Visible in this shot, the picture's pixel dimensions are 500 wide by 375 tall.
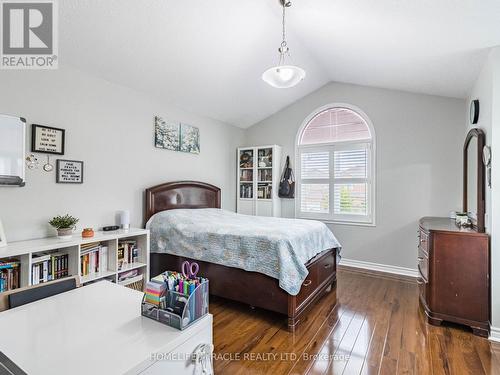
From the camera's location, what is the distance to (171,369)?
2.95 feet

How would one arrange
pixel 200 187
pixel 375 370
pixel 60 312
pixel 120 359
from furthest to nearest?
pixel 200 187
pixel 375 370
pixel 60 312
pixel 120 359

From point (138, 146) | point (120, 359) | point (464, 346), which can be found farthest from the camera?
point (138, 146)

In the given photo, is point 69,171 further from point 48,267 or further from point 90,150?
point 48,267

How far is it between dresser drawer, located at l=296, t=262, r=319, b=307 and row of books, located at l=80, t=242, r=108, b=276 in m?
1.91

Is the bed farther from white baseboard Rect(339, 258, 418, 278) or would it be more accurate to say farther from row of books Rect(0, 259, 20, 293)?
row of books Rect(0, 259, 20, 293)

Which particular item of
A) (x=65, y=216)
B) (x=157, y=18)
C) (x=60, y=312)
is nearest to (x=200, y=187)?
(x=65, y=216)

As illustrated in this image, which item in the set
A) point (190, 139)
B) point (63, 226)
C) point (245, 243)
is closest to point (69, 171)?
point (63, 226)

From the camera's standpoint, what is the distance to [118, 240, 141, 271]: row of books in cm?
275

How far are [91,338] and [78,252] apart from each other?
1.71m

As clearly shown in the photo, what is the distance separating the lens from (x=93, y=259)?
2525 millimetres

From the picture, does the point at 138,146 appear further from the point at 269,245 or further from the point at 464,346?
the point at 464,346

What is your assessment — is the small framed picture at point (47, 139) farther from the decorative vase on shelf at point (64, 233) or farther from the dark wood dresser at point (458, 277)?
the dark wood dresser at point (458, 277)

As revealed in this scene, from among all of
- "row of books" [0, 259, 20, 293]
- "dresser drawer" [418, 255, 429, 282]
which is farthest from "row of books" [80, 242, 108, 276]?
"dresser drawer" [418, 255, 429, 282]

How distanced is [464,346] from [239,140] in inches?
162
